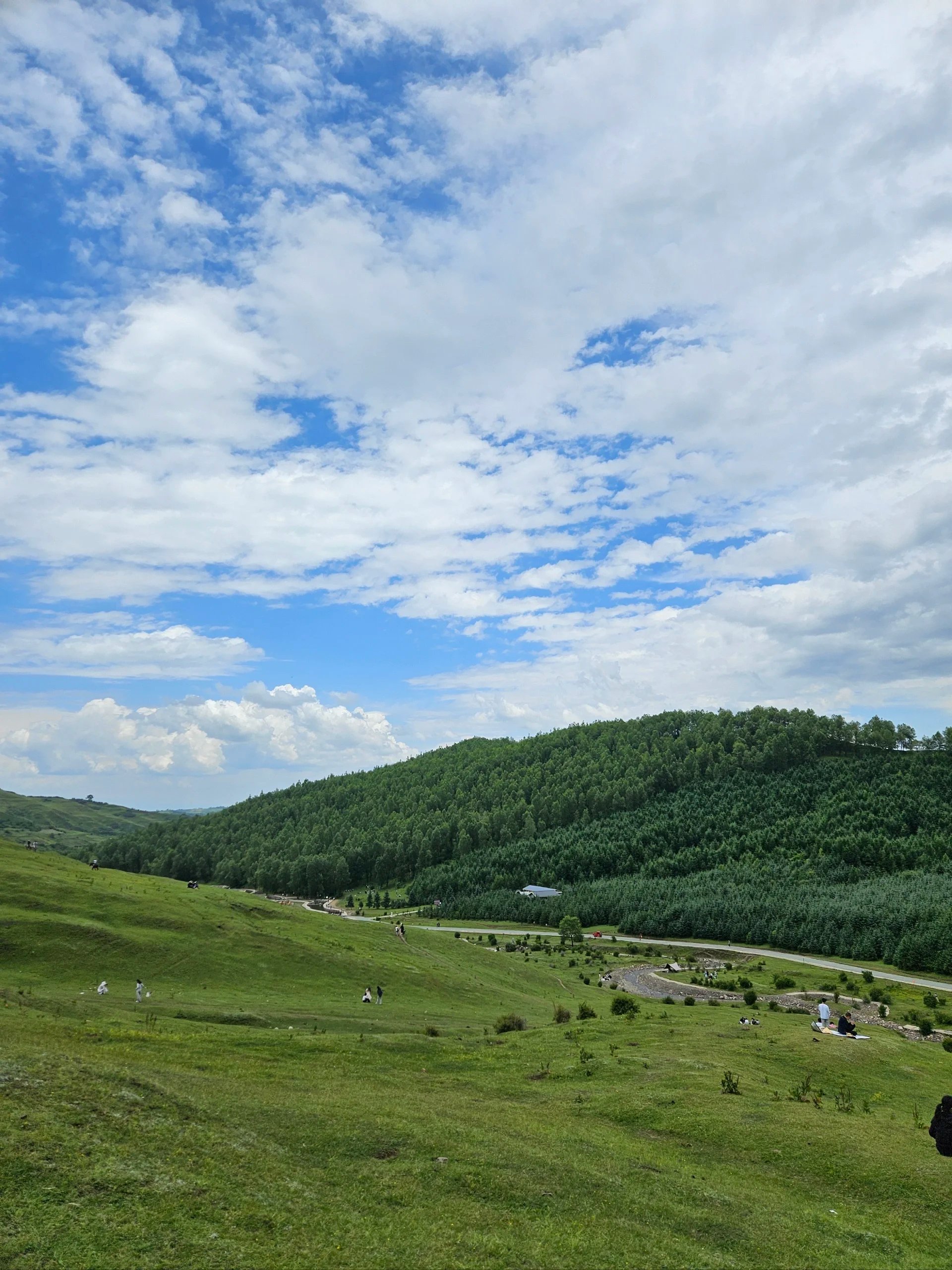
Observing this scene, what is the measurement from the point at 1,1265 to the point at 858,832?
219210 mm

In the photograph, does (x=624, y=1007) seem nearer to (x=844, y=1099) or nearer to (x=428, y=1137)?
(x=844, y=1099)

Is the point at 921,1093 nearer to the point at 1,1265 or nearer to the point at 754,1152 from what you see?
the point at 754,1152

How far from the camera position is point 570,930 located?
13412 centimetres

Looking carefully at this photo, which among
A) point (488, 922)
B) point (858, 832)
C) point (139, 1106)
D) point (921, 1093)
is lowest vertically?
point (488, 922)

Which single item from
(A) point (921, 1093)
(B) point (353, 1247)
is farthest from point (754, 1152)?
(A) point (921, 1093)

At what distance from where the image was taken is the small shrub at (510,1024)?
2036 inches

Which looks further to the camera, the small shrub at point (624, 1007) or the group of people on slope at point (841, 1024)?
the small shrub at point (624, 1007)

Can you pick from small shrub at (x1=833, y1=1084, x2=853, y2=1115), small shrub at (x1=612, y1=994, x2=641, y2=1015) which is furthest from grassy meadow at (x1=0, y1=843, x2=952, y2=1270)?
small shrub at (x1=612, y1=994, x2=641, y2=1015)

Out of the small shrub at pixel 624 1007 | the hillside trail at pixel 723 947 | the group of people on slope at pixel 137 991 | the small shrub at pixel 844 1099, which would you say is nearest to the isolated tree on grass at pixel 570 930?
the hillside trail at pixel 723 947

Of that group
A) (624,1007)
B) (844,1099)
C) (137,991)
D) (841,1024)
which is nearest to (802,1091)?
(844,1099)

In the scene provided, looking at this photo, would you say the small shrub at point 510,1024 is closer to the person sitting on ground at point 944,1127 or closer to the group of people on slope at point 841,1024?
the group of people on slope at point 841,1024

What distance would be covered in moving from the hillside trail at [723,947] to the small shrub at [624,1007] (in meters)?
46.7

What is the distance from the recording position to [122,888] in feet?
270

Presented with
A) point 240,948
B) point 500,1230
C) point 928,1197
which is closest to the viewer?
point 500,1230
